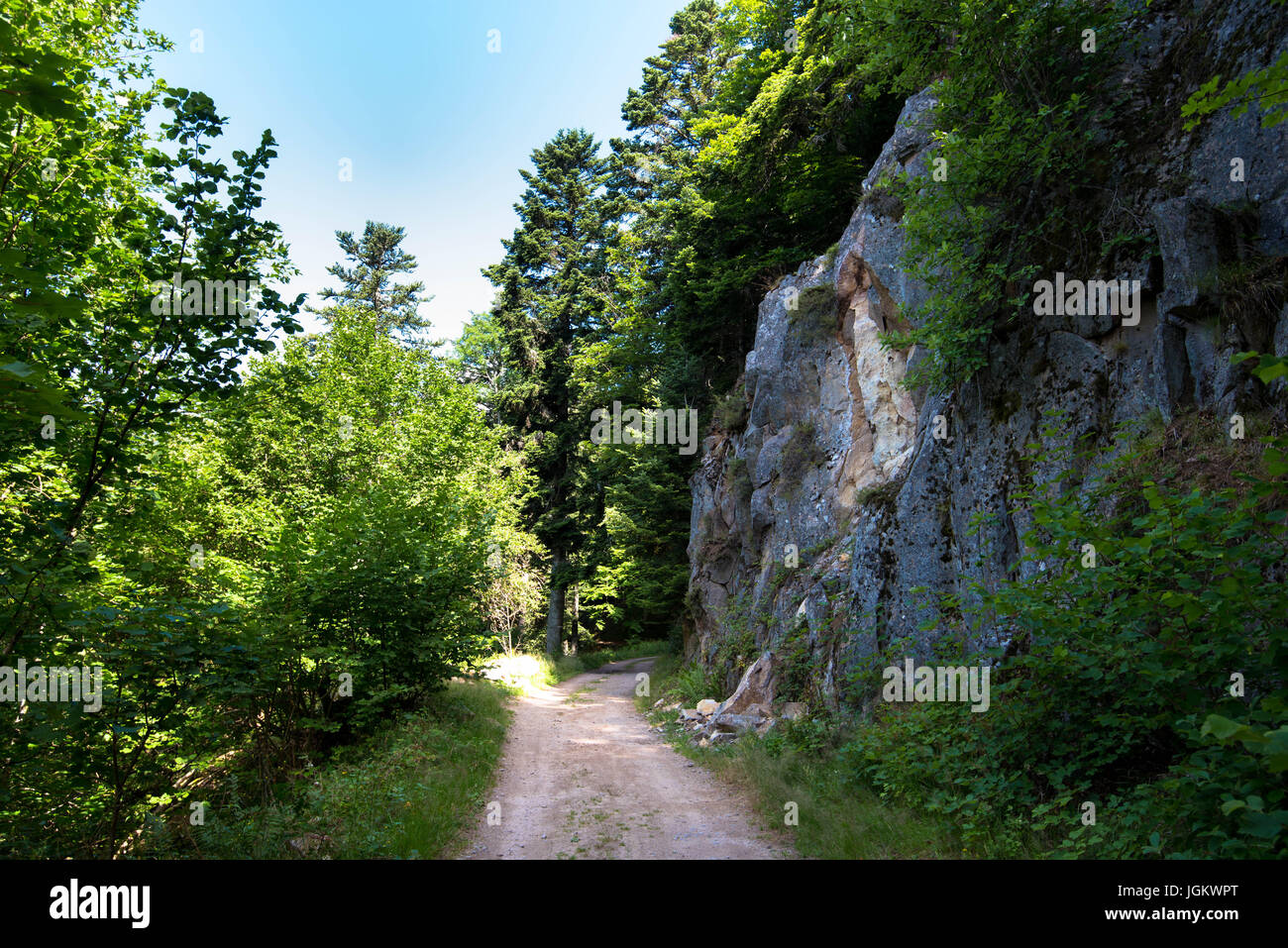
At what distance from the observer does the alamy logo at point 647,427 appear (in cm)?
2391

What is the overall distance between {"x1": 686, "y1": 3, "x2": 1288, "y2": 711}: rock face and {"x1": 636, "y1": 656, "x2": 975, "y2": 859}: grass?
1258 millimetres

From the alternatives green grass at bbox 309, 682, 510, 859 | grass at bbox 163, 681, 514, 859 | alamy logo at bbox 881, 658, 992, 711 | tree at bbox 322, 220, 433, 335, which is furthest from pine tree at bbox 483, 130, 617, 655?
alamy logo at bbox 881, 658, 992, 711

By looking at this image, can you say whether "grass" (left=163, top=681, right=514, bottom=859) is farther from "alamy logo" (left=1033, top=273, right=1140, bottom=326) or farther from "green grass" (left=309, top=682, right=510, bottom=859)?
"alamy logo" (left=1033, top=273, right=1140, bottom=326)

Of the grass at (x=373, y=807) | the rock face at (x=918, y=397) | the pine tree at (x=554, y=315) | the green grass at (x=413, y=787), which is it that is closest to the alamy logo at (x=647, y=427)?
the pine tree at (x=554, y=315)

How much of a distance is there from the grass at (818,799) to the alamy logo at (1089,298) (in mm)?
5929

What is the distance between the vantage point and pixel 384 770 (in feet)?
27.7

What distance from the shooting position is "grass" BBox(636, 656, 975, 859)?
5.68 metres

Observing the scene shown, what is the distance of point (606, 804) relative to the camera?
8.59 m

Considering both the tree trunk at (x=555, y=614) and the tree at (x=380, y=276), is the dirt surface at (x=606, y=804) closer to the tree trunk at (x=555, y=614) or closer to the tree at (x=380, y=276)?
the tree trunk at (x=555, y=614)

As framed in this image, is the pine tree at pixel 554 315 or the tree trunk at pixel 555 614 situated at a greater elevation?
the pine tree at pixel 554 315

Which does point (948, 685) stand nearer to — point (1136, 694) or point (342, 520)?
point (1136, 694)
